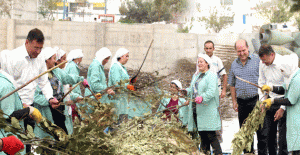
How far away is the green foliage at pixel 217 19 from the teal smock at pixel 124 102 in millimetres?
24944

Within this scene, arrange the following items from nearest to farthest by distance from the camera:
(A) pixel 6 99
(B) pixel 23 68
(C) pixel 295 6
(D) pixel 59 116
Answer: (C) pixel 295 6
(A) pixel 6 99
(B) pixel 23 68
(D) pixel 59 116

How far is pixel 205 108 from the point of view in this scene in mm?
5379

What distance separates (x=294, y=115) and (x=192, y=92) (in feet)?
5.77

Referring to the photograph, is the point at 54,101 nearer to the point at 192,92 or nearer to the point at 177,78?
the point at 192,92

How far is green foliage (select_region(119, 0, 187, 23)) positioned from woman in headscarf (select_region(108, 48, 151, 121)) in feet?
82.2

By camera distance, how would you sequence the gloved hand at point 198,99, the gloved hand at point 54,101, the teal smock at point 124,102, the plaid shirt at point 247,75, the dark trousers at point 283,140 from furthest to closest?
the plaid shirt at point 247,75 → the teal smock at point 124,102 → the gloved hand at point 198,99 → the dark trousers at point 283,140 → the gloved hand at point 54,101

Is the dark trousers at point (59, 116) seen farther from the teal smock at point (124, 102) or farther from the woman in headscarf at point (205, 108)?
the woman in headscarf at point (205, 108)

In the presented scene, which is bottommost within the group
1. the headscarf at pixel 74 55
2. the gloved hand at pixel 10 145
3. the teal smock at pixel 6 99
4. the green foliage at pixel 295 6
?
the gloved hand at pixel 10 145

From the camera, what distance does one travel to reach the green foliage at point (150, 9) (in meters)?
31.7

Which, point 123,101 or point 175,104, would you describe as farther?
point 175,104

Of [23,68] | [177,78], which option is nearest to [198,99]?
[23,68]

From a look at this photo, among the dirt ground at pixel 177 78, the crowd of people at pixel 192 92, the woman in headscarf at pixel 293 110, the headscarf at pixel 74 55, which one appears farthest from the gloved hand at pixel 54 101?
the woman in headscarf at pixel 293 110

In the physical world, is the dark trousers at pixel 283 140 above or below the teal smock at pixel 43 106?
below

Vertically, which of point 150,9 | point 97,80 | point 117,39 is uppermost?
point 150,9
